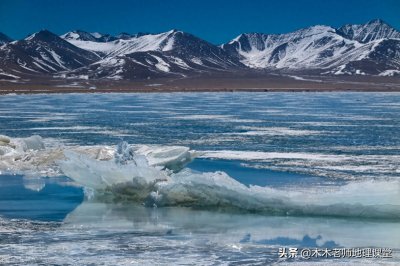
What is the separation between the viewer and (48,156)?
15.6 m

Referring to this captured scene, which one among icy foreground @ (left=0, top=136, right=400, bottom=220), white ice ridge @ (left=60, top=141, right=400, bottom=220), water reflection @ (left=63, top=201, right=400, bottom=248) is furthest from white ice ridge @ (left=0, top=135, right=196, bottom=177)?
water reflection @ (left=63, top=201, right=400, bottom=248)

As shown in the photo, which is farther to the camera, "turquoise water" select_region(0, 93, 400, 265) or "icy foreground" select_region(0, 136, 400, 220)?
"icy foreground" select_region(0, 136, 400, 220)

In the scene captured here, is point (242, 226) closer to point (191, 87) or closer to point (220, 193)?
point (220, 193)

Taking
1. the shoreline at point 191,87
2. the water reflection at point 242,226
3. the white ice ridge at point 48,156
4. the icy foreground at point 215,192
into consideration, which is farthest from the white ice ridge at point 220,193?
the shoreline at point 191,87

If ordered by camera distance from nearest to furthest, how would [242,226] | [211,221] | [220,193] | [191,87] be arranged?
1. [242,226]
2. [211,221]
3. [220,193]
4. [191,87]

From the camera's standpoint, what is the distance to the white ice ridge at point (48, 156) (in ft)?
→ 46.7

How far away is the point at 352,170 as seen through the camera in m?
14.3

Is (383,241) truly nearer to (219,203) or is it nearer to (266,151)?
(219,203)

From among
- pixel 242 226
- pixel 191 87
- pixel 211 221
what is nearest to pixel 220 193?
pixel 211 221

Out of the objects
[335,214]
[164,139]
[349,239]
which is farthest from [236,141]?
[349,239]

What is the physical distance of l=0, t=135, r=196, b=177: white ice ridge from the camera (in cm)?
1424

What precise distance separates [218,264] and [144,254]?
917mm

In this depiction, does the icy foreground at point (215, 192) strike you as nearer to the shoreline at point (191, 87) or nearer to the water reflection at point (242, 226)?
the water reflection at point (242, 226)

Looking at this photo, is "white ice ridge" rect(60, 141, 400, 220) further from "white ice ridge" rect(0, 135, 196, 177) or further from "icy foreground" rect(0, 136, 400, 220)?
"white ice ridge" rect(0, 135, 196, 177)
